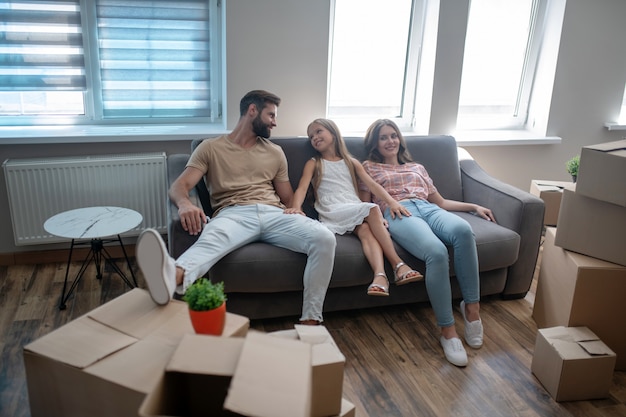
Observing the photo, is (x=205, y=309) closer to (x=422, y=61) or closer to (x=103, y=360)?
(x=103, y=360)

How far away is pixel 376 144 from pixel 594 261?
4.11 feet

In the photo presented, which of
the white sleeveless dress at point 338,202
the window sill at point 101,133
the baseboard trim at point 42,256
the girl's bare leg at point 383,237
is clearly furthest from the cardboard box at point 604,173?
the baseboard trim at point 42,256

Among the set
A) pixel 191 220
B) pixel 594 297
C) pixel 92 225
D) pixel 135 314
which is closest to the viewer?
pixel 135 314

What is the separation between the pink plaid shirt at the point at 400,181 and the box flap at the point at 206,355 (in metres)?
1.65

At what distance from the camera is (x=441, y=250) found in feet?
8.25

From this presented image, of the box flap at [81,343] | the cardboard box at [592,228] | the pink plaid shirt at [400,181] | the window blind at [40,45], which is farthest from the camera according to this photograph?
the window blind at [40,45]

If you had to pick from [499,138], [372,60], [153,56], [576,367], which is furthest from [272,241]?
[499,138]

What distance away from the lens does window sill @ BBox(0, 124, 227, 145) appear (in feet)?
9.97

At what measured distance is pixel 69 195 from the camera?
3092mm

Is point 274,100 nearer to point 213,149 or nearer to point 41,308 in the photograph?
point 213,149

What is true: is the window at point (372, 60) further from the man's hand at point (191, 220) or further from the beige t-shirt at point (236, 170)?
the man's hand at point (191, 220)

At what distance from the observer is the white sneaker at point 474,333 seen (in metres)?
2.52

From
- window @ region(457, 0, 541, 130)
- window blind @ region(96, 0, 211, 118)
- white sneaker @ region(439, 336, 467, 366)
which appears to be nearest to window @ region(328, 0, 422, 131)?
window @ region(457, 0, 541, 130)

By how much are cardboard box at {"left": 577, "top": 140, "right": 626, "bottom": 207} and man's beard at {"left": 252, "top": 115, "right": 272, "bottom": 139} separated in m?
1.46
